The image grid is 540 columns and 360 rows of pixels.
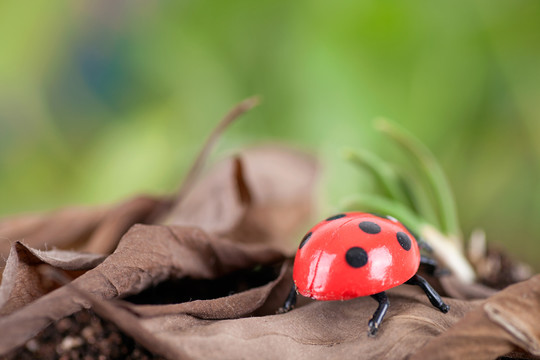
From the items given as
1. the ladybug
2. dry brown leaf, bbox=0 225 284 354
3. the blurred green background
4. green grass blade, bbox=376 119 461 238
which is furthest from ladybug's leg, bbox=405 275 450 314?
the blurred green background

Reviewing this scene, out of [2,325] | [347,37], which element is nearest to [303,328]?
[2,325]

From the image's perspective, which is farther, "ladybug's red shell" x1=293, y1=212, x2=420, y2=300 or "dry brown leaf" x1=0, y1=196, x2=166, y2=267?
"dry brown leaf" x1=0, y1=196, x2=166, y2=267

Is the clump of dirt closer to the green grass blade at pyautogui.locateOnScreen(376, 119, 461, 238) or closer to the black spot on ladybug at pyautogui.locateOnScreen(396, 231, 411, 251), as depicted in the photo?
the black spot on ladybug at pyautogui.locateOnScreen(396, 231, 411, 251)

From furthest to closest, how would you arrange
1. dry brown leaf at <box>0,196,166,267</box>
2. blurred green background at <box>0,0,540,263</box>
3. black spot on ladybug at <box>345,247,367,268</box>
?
blurred green background at <box>0,0,540,263</box> < dry brown leaf at <box>0,196,166,267</box> < black spot on ladybug at <box>345,247,367,268</box>

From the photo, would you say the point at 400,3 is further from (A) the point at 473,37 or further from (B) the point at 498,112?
(B) the point at 498,112

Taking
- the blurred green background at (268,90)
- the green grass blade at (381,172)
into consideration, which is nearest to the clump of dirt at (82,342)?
the green grass blade at (381,172)

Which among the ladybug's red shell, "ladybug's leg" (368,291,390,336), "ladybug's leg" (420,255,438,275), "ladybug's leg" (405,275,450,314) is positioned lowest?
"ladybug's leg" (420,255,438,275)

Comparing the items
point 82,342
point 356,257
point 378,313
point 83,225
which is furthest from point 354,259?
point 83,225

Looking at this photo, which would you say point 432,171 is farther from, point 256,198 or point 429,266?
point 256,198
